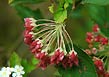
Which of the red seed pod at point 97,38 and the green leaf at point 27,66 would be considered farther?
the green leaf at point 27,66

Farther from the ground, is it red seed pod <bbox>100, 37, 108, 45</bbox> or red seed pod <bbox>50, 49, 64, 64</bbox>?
red seed pod <bbox>50, 49, 64, 64</bbox>

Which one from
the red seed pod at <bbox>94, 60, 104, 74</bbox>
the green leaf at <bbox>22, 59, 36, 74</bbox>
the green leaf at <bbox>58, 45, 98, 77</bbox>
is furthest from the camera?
the green leaf at <bbox>22, 59, 36, 74</bbox>

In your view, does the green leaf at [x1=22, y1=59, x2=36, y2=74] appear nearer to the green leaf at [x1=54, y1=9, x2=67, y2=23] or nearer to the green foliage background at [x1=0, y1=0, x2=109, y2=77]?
the green foliage background at [x1=0, y1=0, x2=109, y2=77]

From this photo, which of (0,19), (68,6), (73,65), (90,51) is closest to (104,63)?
(90,51)

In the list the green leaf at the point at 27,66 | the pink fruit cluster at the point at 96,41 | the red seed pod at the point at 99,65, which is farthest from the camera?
the green leaf at the point at 27,66

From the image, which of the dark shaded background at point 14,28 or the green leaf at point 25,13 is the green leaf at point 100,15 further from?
the dark shaded background at point 14,28

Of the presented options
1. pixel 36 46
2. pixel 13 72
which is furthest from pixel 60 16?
pixel 13 72

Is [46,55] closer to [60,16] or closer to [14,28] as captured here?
[60,16]

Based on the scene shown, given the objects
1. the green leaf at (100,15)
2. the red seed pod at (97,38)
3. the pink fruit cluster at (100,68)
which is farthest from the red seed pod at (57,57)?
the green leaf at (100,15)

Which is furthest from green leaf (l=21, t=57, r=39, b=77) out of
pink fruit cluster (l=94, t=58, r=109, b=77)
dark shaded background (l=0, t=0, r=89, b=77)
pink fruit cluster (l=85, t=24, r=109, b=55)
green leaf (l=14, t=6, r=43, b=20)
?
dark shaded background (l=0, t=0, r=89, b=77)
